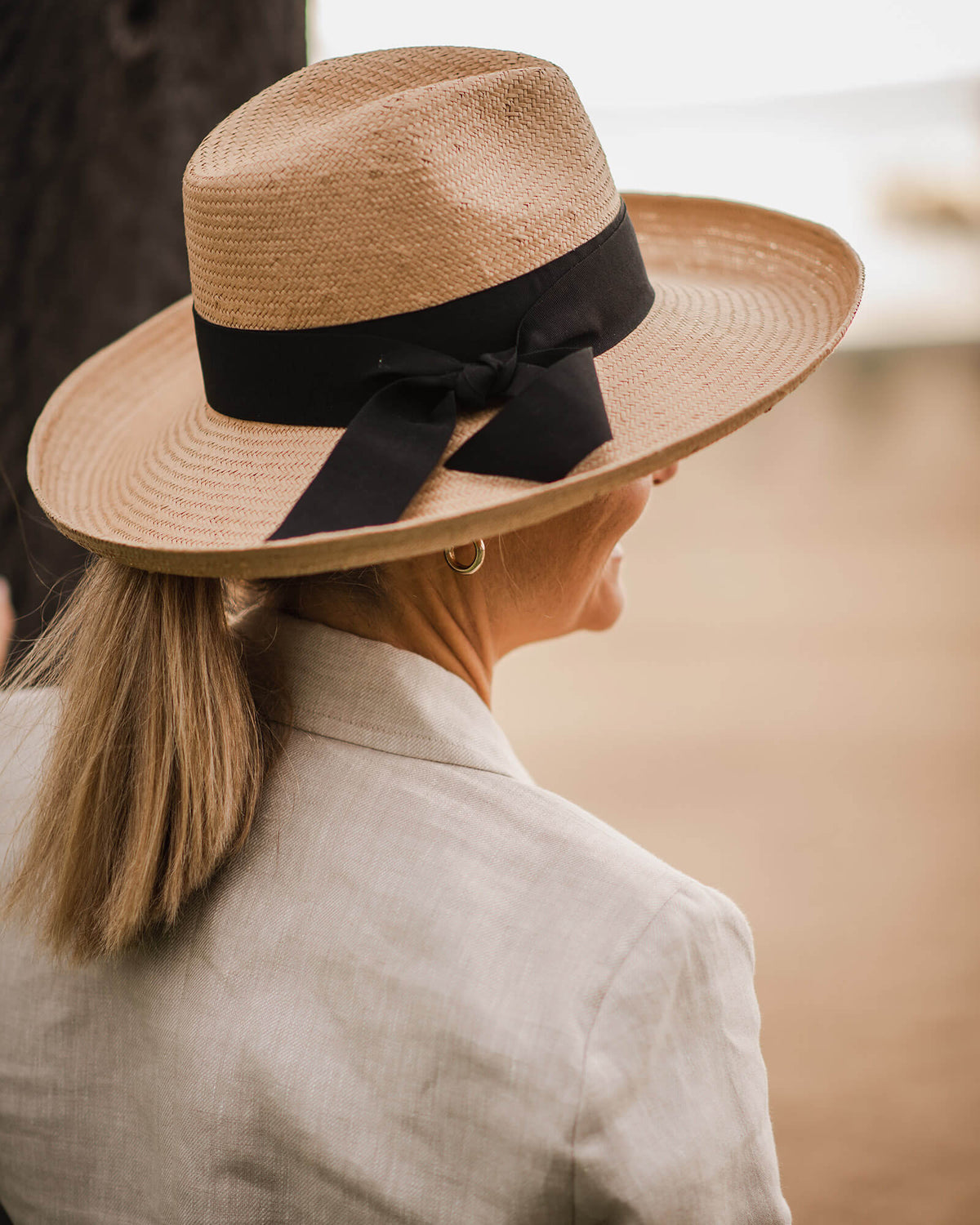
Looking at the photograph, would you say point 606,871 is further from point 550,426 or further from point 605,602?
point 605,602

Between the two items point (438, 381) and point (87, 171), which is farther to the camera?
point (87, 171)

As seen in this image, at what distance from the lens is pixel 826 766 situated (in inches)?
181

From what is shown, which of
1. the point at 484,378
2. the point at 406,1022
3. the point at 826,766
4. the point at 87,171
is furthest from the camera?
the point at 826,766

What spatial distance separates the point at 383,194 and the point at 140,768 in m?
A: 0.53

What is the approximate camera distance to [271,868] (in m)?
0.89

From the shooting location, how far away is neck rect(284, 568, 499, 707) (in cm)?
100

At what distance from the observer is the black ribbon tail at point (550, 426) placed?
2.84ft

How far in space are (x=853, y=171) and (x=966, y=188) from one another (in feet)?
12.1

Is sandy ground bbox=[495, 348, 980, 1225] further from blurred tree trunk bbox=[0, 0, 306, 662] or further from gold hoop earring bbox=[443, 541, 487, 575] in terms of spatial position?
blurred tree trunk bbox=[0, 0, 306, 662]

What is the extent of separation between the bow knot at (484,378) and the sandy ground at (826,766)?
2381 millimetres

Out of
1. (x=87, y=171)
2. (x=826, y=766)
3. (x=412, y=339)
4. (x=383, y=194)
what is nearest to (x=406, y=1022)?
(x=412, y=339)

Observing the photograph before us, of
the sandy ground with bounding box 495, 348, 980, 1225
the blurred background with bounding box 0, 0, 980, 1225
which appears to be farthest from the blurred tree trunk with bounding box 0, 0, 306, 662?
the sandy ground with bounding box 495, 348, 980, 1225

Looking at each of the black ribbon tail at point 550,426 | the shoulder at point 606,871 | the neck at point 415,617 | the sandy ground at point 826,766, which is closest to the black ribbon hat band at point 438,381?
the black ribbon tail at point 550,426

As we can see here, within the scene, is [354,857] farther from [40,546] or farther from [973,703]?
[973,703]
